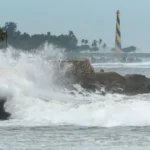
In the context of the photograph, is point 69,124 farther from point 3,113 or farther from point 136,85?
point 136,85

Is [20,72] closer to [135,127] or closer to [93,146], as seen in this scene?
[135,127]

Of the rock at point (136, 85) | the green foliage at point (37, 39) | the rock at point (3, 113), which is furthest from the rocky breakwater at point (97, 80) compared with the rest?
the green foliage at point (37, 39)

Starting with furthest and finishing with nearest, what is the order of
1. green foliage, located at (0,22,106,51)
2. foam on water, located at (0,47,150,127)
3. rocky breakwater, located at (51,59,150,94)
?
1. green foliage, located at (0,22,106,51)
2. rocky breakwater, located at (51,59,150,94)
3. foam on water, located at (0,47,150,127)

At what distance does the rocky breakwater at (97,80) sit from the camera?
113 feet

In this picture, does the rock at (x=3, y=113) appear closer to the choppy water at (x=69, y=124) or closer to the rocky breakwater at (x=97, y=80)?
the choppy water at (x=69, y=124)

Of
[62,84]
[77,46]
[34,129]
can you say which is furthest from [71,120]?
[77,46]

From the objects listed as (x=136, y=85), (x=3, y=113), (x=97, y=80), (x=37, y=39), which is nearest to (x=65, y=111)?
(x=3, y=113)

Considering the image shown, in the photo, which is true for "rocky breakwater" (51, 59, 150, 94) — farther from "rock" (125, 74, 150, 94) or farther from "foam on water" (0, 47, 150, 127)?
"foam on water" (0, 47, 150, 127)

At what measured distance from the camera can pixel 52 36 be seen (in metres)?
158

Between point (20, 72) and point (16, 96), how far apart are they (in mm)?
8380

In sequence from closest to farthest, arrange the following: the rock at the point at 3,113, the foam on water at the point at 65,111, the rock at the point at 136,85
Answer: the foam on water at the point at 65,111 < the rock at the point at 3,113 < the rock at the point at 136,85

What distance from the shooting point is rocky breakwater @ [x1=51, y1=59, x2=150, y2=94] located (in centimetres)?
3450

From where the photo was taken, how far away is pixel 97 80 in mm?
34625

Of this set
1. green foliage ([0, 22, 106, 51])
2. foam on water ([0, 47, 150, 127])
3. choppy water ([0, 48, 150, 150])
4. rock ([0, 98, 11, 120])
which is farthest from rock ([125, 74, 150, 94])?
green foliage ([0, 22, 106, 51])
